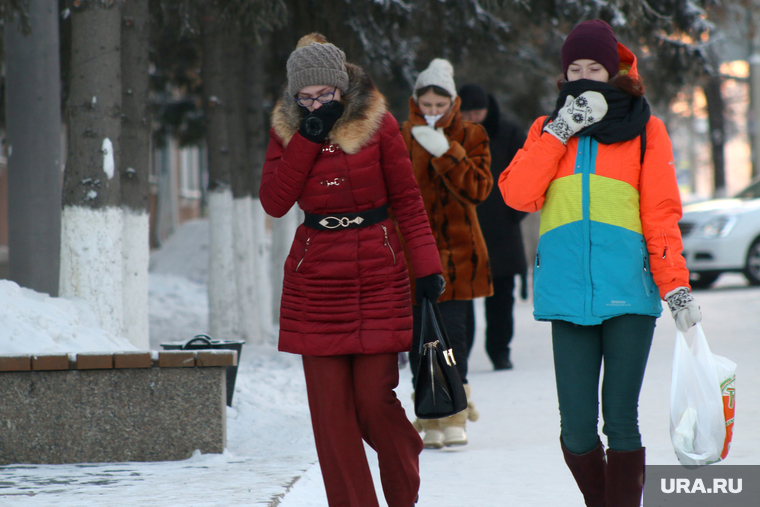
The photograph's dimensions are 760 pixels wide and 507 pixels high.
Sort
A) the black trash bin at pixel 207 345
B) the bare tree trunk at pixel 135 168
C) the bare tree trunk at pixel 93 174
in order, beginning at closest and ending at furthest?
the black trash bin at pixel 207 345, the bare tree trunk at pixel 93 174, the bare tree trunk at pixel 135 168

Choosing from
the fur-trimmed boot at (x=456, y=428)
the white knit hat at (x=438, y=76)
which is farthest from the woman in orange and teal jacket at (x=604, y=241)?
the fur-trimmed boot at (x=456, y=428)

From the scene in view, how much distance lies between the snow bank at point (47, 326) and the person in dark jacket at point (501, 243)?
2.85m

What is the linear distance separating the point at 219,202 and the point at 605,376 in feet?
22.5

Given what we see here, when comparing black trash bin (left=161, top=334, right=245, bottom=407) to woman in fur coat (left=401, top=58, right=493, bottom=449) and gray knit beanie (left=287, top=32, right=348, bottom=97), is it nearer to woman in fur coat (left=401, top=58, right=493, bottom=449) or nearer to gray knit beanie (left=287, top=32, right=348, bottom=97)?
woman in fur coat (left=401, top=58, right=493, bottom=449)

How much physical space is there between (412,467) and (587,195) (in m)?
1.15

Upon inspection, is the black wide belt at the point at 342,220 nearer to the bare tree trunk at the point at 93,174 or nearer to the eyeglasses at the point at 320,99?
the eyeglasses at the point at 320,99

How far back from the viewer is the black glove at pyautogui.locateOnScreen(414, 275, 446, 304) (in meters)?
3.52

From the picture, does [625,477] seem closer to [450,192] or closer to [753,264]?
[450,192]

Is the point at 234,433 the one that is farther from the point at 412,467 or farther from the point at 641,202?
the point at 641,202

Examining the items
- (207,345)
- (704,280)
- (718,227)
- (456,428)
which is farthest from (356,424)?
(704,280)

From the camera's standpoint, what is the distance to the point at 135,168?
7098mm

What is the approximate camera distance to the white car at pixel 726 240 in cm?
1376

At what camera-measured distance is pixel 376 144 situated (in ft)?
11.4

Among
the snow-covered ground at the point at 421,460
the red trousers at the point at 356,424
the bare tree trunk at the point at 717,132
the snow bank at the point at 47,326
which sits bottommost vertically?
the snow-covered ground at the point at 421,460
